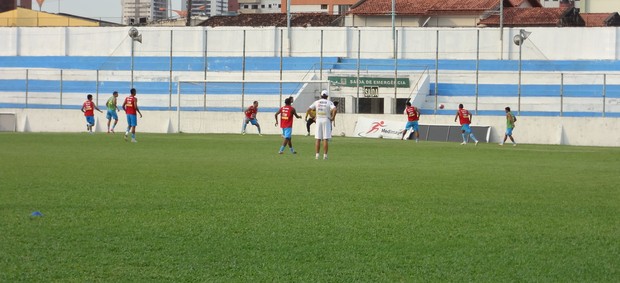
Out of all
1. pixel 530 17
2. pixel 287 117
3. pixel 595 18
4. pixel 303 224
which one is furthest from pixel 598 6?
pixel 303 224

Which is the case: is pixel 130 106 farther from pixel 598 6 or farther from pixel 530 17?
pixel 598 6

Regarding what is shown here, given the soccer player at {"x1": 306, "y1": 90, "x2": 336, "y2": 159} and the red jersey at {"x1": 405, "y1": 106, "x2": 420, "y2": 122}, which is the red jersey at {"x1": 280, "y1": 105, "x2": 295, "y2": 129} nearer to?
the soccer player at {"x1": 306, "y1": 90, "x2": 336, "y2": 159}

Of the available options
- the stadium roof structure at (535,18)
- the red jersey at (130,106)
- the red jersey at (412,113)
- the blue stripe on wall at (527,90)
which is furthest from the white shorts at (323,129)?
the stadium roof structure at (535,18)

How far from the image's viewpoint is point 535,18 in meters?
67.4

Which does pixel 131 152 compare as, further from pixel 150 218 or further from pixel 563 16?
pixel 563 16

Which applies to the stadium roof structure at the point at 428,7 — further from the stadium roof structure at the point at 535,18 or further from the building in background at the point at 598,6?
the building in background at the point at 598,6

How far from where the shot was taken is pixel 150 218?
37.8ft

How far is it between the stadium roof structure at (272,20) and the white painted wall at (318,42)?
9.48 m

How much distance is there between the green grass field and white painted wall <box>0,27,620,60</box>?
130ft

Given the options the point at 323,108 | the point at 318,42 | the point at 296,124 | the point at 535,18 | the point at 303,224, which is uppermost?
the point at 535,18

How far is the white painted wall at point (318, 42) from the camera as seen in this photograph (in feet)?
195

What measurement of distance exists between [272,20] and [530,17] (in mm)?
18542

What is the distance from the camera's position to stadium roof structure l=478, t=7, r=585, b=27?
218 feet

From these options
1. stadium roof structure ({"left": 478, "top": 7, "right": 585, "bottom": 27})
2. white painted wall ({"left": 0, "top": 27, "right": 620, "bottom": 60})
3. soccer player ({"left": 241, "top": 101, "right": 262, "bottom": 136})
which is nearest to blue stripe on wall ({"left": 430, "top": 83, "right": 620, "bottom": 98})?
white painted wall ({"left": 0, "top": 27, "right": 620, "bottom": 60})
